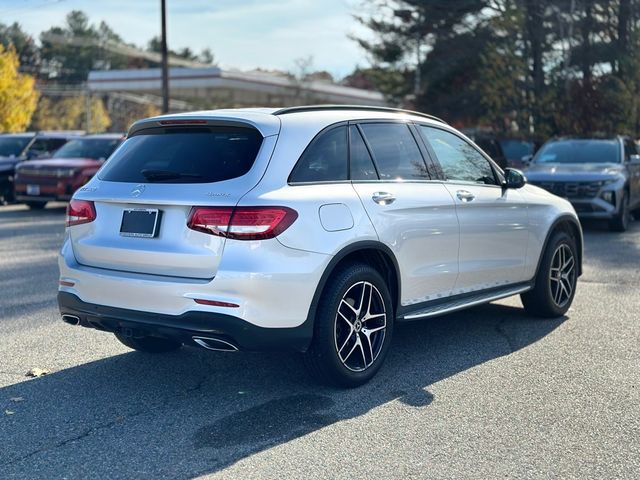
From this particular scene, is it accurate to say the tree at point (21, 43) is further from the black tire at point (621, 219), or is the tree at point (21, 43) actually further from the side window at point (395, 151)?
the side window at point (395, 151)

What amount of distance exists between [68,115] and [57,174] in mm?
42624

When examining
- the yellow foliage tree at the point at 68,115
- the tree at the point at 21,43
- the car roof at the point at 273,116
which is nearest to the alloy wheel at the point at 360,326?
the car roof at the point at 273,116

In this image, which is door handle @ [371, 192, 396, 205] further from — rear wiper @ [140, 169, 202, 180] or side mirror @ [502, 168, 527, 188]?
side mirror @ [502, 168, 527, 188]

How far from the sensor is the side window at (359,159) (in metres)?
5.52

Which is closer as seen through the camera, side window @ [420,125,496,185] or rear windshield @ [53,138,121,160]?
side window @ [420,125,496,185]

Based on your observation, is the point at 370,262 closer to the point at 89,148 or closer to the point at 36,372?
the point at 36,372

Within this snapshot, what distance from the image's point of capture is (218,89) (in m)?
49.8

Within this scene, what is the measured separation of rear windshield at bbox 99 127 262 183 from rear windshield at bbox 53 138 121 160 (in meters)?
13.6

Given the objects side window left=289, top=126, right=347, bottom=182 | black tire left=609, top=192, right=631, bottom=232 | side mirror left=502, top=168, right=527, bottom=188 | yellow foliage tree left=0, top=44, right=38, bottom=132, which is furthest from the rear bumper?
yellow foliage tree left=0, top=44, right=38, bottom=132

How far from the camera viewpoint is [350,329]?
17.4 ft

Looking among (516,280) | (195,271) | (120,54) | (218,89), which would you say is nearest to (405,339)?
(516,280)

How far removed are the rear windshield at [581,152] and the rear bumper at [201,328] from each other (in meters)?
11.6

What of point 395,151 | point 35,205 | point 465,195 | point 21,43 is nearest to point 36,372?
point 395,151

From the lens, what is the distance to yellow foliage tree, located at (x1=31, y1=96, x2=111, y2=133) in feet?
182
